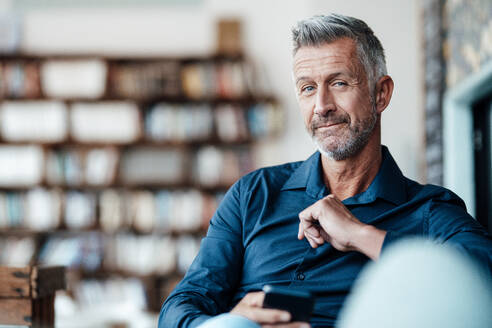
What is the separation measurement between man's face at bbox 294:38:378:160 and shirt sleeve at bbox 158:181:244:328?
28cm

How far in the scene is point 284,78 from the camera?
14.2ft

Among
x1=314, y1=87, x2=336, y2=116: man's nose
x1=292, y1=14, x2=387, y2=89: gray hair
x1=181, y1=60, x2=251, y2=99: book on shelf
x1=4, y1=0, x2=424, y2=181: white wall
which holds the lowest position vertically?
x1=314, y1=87, x2=336, y2=116: man's nose

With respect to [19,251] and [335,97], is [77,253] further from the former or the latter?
[335,97]

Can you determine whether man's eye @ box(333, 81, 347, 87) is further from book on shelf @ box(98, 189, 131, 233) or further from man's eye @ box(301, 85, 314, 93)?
book on shelf @ box(98, 189, 131, 233)

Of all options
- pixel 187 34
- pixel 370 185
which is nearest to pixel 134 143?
pixel 187 34

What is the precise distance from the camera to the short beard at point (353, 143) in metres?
1.33

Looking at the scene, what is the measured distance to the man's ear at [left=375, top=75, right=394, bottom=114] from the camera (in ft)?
4.57

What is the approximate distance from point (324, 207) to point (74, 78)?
355 cm

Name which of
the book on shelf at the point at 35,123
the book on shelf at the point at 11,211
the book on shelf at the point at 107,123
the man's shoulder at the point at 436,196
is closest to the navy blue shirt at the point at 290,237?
the man's shoulder at the point at 436,196

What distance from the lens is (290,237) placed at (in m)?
1.27

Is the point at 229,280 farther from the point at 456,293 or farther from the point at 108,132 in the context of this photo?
the point at 108,132

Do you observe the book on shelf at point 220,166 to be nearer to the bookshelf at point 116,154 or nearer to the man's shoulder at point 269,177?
the bookshelf at point 116,154

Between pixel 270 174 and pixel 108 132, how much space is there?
9.85 feet

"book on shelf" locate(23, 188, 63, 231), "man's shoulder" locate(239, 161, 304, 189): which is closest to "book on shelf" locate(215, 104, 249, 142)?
"book on shelf" locate(23, 188, 63, 231)
